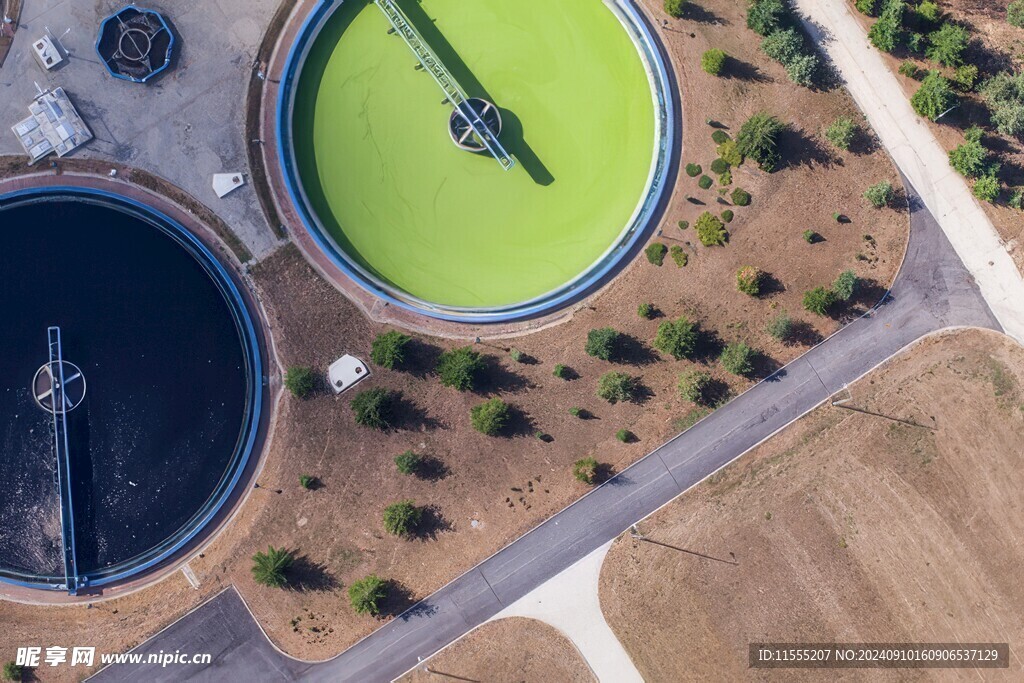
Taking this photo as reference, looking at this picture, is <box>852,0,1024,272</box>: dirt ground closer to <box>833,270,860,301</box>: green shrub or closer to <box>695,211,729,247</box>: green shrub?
<box>833,270,860,301</box>: green shrub

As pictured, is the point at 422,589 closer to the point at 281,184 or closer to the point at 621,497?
the point at 621,497

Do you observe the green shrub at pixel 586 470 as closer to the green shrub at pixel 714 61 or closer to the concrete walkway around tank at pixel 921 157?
the green shrub at pixel 714 61

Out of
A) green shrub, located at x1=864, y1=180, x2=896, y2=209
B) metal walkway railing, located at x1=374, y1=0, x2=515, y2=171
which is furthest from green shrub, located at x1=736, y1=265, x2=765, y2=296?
metal walkway railing, located at x1=374, y1=0, x2=515, y2=171

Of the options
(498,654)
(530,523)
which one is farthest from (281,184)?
(498,654)

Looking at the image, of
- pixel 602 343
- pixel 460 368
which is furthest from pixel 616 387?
pixel 460 368

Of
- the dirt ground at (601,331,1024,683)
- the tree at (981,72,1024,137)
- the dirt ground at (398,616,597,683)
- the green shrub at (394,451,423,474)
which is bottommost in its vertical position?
the dirt ground at (601,331,1024,683)

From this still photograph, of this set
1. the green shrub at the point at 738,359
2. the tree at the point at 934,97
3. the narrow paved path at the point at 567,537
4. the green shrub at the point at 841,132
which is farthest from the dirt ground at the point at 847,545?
the tree at the point at 934,97
